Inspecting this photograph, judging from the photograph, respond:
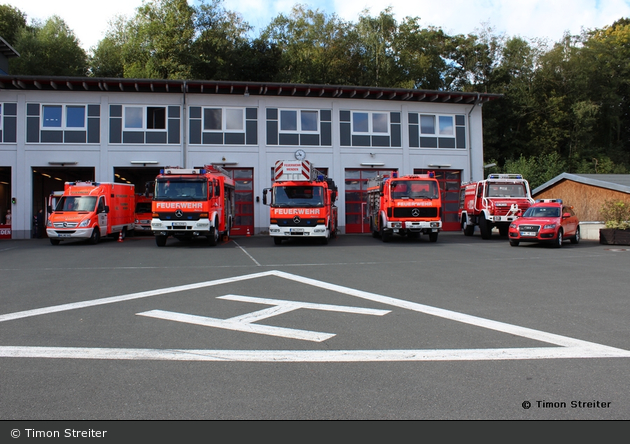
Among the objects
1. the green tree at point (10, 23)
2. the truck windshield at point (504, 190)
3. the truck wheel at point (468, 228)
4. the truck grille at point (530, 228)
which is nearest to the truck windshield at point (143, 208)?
the truck wheel at point (468, 228)

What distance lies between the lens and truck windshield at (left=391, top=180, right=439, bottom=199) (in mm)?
20938

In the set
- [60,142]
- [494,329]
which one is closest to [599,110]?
[60,142]

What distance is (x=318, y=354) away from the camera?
16.6 feet

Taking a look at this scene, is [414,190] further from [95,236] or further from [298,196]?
[95,236]

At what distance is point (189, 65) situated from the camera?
39.4 metres

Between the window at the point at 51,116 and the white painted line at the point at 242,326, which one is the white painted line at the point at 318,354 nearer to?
the white painted line at the point at 242,326

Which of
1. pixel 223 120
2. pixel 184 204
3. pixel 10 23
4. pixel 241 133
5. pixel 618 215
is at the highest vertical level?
Answer: pixel 10 23

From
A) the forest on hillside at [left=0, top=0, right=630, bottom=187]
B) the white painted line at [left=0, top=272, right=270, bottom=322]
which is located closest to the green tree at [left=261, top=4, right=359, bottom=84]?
the forest on hillside at [left=0, top=0, right=630, bottom=187]

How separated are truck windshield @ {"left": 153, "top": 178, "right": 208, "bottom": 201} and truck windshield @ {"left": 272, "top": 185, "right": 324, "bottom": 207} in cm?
287

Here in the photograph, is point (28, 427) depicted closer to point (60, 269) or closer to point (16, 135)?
point (60, 269)

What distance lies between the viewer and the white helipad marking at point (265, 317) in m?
5.91

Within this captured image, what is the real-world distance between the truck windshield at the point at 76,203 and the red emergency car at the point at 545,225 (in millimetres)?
17919

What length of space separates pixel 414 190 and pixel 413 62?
1167 inches

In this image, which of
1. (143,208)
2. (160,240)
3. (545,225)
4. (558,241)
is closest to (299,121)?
(143,208)
